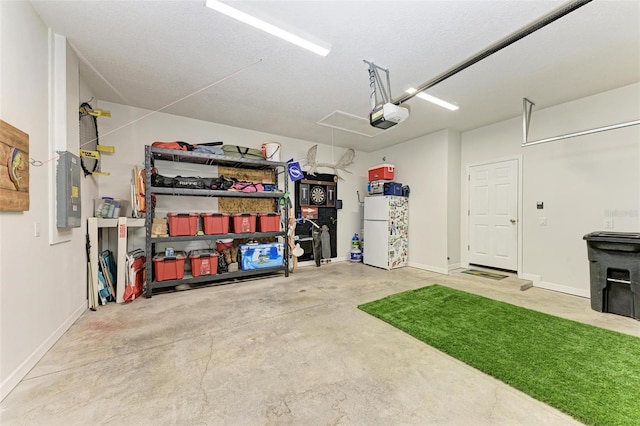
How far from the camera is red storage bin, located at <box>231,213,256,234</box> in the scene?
447cm

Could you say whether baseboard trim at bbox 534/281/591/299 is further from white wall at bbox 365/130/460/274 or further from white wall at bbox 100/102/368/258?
white wall at bbox 100/102/368/258

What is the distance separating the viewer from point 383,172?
593cm

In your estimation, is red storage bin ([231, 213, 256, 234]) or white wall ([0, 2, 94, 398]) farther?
red storage bin ([231, 213, 256, 234])

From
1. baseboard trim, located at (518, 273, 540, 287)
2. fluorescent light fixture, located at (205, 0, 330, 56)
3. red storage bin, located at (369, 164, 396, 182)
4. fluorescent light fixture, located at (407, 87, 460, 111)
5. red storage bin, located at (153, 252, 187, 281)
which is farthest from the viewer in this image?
red storage bin, located at (369, 164, 396, 182)

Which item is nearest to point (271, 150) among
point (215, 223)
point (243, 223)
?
point (243, 223)

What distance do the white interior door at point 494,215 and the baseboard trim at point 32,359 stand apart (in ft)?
21.7

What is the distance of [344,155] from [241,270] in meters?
3.91

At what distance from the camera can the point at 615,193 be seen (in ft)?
11.8

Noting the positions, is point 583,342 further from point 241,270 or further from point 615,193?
point 241,270

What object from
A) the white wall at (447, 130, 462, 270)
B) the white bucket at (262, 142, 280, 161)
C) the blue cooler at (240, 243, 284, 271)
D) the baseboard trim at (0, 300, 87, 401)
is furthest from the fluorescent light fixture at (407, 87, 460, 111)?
the baseboard trim at (0, 300, 87, 401)

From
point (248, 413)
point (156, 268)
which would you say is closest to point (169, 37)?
point (156, 268)

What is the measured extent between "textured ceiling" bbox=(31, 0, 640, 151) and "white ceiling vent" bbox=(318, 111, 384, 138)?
1.02ft

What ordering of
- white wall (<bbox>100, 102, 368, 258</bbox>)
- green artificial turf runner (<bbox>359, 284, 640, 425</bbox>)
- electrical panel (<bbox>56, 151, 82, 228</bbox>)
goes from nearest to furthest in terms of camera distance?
1. green artificial turf runner (<bbox>359, 284, 640, 425</bbox>)
2. electrical panel (<bbox>56, 151, 82, 228</bbox>)
3. white wall (<bbox>100, 102, 368, 258</bbox>)

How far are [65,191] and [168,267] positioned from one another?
1.73 metres
